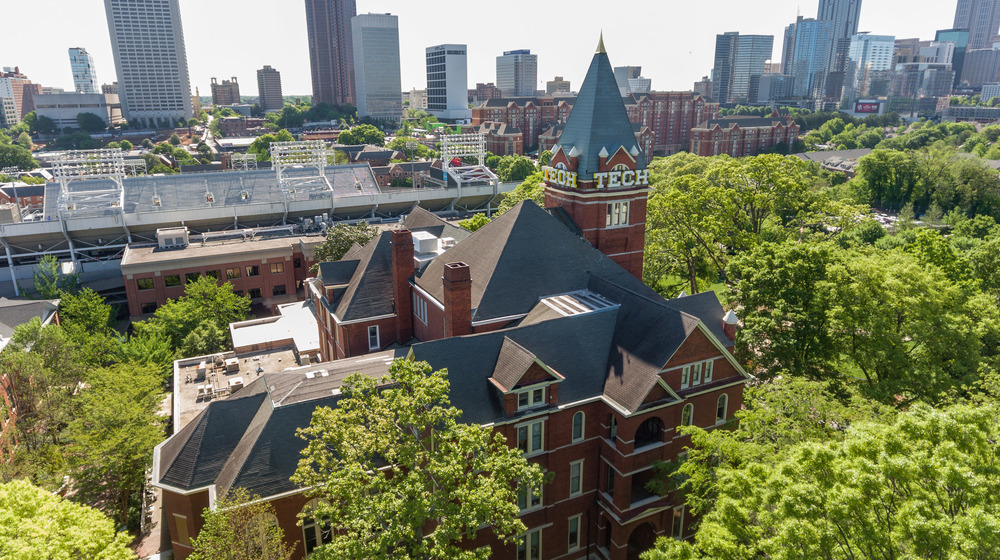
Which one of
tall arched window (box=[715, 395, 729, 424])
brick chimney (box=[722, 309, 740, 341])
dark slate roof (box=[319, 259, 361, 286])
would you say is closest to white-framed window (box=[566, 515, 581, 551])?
tall arched window (box=[715, 395, 729, 424])

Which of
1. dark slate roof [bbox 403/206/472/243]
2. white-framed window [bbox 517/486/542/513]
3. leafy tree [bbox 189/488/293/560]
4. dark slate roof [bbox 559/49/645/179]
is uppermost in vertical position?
dark slate roof [bbox 559/49/645/179]

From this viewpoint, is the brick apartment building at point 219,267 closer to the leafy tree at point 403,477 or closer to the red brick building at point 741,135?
the leafy tree at point 403,477

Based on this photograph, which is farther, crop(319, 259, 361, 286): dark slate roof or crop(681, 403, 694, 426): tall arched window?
crop(319, 259, 361, 286): dark slate roof

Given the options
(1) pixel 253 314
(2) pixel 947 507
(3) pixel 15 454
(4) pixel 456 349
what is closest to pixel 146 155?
(1) pixel 253 314

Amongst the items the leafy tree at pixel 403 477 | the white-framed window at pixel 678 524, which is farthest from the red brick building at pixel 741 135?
the leafy tree at pixel 403 477

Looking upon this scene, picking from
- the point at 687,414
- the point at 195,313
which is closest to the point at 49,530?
the point at 687,414

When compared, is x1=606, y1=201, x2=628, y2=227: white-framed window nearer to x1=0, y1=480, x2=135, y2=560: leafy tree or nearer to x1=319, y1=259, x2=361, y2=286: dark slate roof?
x1=319, y1=259, x2=361, y2=286: dark slate roof
